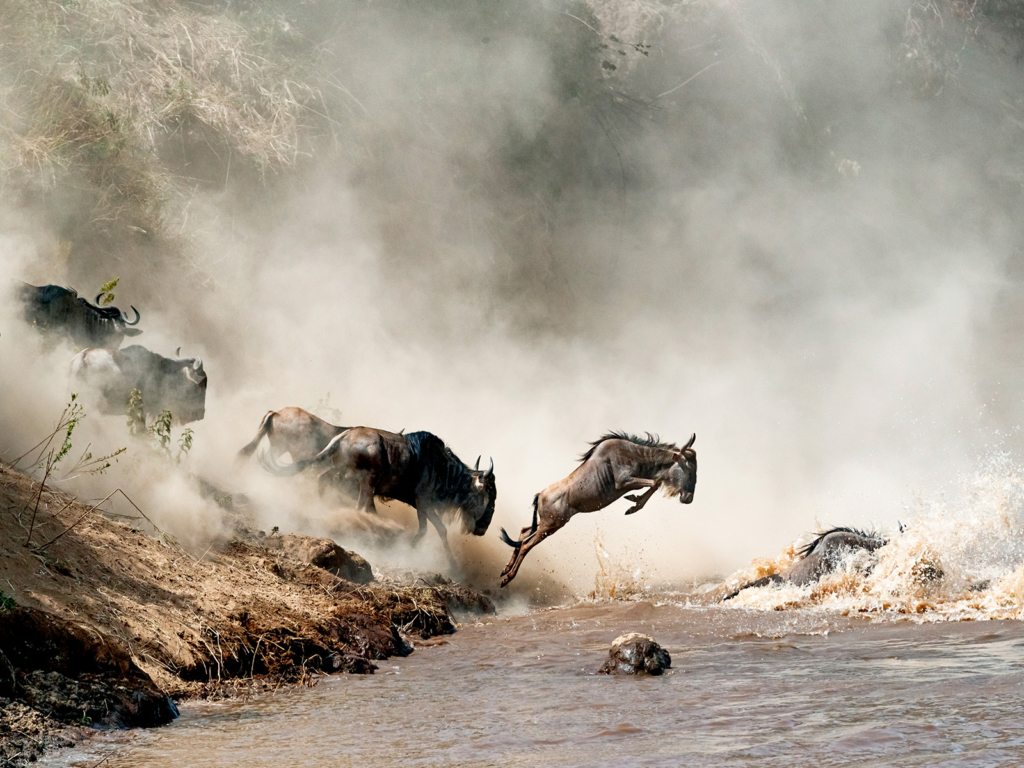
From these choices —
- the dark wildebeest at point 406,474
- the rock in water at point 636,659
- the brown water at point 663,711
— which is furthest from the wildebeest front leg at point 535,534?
the rock in water at point 636,659

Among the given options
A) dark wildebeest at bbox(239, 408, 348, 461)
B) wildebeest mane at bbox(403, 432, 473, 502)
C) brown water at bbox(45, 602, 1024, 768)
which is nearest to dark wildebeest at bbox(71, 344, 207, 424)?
dark wildebeest at bbox(239, 408, 348, 461)

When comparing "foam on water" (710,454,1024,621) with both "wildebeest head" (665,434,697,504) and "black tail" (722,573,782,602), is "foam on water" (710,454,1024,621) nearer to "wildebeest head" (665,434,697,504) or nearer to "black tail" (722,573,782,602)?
"black tail" (722,573,782,602)

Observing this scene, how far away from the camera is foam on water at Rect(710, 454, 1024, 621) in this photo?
832 cm

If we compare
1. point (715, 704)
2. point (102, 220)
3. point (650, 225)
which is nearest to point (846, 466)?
point (650, 225)

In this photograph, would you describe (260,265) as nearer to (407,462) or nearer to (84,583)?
(407,462)

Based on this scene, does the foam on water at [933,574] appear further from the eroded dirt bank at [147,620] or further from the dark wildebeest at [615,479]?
the eroded dirt bank at [147,620]

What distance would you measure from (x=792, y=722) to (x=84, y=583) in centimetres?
375

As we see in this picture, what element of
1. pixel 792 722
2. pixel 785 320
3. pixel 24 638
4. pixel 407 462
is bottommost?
pixel 792 722

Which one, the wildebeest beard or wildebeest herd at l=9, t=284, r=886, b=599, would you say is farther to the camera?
the wildebeest beard

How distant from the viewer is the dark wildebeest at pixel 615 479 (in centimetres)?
1241

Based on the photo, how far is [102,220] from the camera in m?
17.6

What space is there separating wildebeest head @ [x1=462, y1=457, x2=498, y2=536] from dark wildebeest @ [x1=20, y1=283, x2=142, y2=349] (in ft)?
14.9

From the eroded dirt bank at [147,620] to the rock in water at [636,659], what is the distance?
156 centimetres

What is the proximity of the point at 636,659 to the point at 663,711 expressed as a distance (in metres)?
1.21
